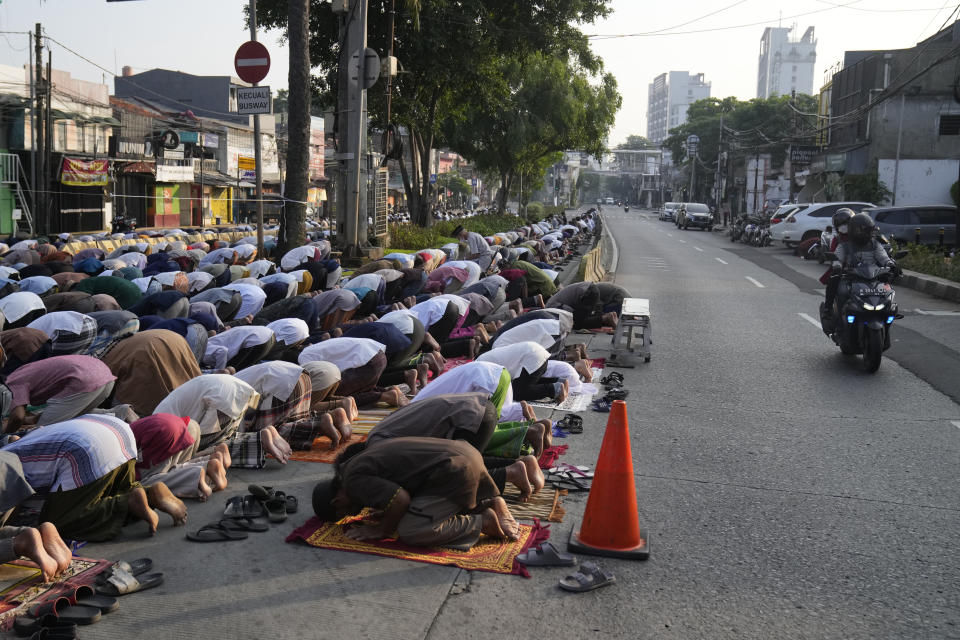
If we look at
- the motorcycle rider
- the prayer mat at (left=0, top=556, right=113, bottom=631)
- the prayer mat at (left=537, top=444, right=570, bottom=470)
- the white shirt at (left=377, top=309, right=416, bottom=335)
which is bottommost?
the prayer mat at (left=0, top=556, right=113, bottom=631)

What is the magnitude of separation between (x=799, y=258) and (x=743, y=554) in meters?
23.9

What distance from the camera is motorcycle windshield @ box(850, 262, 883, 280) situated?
941 cm

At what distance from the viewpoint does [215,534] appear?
15.4 ft

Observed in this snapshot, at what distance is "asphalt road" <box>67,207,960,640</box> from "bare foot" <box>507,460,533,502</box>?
12.6 inches

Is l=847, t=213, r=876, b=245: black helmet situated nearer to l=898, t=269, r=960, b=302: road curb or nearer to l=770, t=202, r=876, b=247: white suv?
l=898, t=269, r=960, b=302: road curb

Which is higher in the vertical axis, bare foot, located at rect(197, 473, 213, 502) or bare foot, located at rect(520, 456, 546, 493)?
bare foot, located at rect(520, 456, 546, 493)

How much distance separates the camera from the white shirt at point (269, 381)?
643 centimetres

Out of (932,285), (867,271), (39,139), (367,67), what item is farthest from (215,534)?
(39,139)

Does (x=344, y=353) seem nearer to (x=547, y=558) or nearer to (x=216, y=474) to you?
(x=216, y=474)

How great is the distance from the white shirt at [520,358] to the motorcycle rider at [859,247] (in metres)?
4.19

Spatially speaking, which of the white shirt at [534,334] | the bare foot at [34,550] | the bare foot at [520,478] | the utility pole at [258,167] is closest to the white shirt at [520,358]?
the white shirt at [534,334]

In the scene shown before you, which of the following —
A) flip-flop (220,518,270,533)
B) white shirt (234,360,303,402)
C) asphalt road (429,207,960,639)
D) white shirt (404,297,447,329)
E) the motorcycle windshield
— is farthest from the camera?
white shirt (404,297,447,329)

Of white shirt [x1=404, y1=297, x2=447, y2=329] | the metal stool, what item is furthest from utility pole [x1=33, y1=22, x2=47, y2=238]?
the metal stool

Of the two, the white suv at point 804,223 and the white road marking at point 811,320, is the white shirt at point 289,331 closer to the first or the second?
the white road marking at point 811,320
